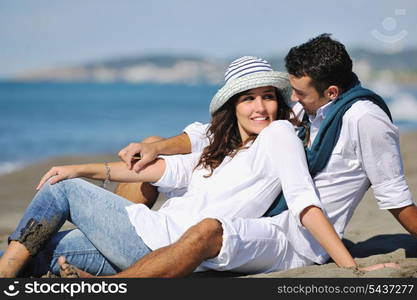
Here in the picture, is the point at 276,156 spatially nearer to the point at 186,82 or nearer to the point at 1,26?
the point at 1,26

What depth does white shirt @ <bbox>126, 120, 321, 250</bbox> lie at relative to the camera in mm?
3191

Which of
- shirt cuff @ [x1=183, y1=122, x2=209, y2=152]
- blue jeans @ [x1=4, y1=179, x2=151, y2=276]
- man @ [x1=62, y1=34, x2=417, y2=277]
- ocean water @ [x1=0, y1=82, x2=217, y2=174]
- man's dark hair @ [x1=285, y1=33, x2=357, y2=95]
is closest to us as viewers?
man @ [x1=62, y1=34, x2=417, y2=277]

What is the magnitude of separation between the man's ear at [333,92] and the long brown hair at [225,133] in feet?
0.76

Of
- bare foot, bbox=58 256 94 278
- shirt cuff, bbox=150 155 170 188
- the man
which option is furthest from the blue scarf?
bare foot, bbox=58 256 94 278

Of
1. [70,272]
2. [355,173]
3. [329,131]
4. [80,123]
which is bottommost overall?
[70,272]

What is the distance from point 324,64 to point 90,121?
2056 centimetres

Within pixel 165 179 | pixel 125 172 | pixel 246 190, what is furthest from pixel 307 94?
pixel 125 172

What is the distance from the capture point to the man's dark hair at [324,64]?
341 cm

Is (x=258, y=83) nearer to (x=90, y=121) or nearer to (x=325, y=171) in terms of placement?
(x=325, y=171)

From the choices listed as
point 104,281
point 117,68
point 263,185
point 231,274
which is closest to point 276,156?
point 263,185

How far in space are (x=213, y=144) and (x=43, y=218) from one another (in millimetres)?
1000

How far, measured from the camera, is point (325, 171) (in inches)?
133

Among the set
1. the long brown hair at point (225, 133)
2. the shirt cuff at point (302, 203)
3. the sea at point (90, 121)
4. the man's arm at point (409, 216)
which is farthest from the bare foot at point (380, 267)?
the sea at point (90, 121)

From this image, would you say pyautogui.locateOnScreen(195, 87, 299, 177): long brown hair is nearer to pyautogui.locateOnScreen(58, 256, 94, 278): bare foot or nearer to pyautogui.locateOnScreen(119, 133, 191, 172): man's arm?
pyautogui.locateOnScreen(119, 133, 191, 172): man's arm
